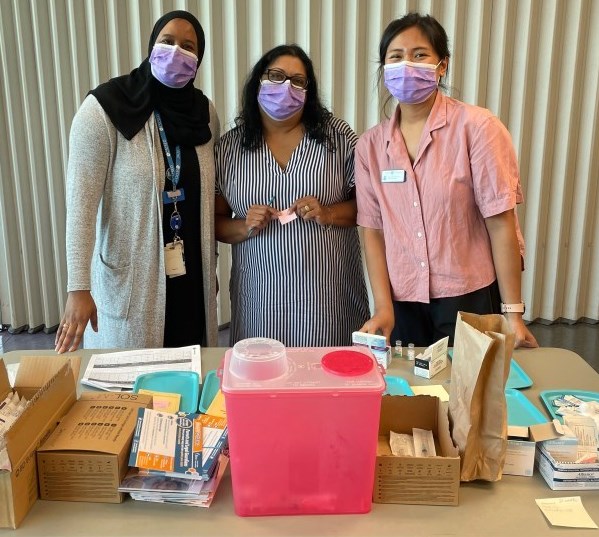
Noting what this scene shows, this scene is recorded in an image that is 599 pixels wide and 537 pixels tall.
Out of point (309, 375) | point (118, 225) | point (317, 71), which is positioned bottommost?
point (309, 375)

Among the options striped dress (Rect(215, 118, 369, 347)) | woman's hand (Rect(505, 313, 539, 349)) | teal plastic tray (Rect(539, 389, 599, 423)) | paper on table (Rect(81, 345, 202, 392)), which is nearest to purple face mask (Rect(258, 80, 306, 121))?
striped dress (Rect(215, 118, 369, 347))

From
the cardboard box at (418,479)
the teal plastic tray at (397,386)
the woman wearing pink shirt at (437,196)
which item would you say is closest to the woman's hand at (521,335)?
the woman wearing pink shirt at (437,196)

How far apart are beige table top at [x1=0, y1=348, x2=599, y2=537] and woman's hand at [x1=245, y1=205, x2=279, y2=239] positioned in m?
1.00

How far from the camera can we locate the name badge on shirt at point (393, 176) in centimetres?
176

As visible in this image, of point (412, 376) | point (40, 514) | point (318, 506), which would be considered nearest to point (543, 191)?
point (412, 376)

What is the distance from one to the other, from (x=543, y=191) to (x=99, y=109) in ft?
9.77

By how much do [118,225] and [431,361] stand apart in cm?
105

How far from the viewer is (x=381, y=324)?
1.71 m

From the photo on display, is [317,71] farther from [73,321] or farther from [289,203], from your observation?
[73,321]

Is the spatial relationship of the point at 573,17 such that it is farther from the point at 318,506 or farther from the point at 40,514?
the point at 40,514

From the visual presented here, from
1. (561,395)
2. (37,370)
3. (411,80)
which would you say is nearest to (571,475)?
(561,395)

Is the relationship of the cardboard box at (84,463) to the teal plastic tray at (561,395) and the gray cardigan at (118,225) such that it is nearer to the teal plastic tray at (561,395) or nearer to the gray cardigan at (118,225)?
the gray cardigan at (118,225)

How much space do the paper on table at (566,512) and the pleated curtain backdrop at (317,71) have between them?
2.89 metres

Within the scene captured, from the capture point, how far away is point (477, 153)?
1674mm
